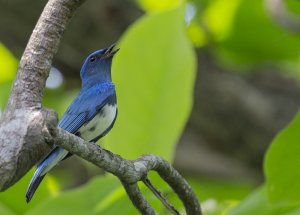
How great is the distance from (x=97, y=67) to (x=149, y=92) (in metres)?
0.30

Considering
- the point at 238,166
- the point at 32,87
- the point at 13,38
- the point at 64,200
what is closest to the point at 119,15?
the point at 13,38

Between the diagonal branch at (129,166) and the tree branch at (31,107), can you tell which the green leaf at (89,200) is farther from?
the tree branch at (31,107)

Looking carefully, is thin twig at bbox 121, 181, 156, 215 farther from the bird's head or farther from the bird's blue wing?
the bird's head

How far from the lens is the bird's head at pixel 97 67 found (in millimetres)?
2779

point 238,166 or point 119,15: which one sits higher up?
point 119,15

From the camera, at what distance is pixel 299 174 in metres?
2.38

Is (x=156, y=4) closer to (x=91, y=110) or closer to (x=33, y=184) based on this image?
(x=91, y=110)

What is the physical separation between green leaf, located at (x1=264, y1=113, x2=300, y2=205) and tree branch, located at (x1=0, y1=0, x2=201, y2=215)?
359 mm

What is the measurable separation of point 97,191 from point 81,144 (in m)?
0.65

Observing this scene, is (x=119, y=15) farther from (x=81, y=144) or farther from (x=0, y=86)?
(x=81, y=144)

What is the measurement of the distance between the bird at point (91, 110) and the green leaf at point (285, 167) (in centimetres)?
51

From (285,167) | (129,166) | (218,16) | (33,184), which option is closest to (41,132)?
(129,166)

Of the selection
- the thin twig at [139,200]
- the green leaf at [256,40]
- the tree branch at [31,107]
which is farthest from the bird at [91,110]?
the green leaf at [256,40]

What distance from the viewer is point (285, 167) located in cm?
237
